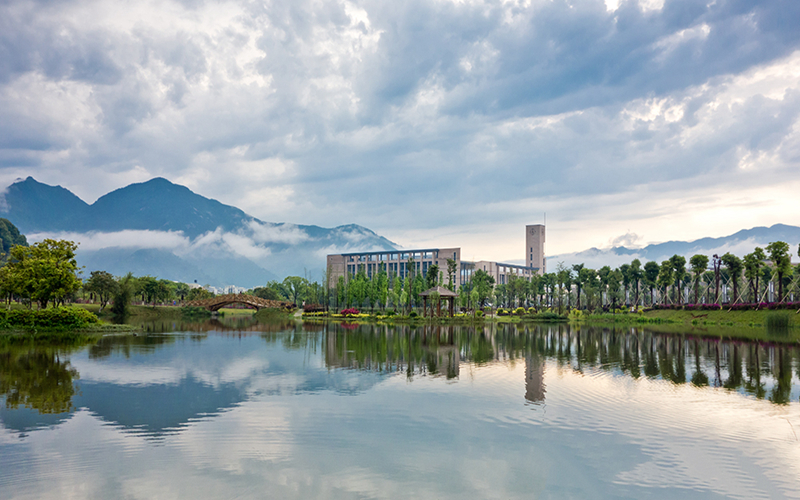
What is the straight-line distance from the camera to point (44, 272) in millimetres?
34781

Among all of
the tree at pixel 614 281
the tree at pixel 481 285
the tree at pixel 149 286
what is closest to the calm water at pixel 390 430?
the tree at pixel 614 281

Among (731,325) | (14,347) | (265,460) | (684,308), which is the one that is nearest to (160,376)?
(265,460)

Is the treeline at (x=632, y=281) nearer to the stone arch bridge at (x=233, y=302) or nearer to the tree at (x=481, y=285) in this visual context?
the tree at (x=481, y=285)

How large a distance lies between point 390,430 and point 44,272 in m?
35.5

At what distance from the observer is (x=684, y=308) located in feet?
209

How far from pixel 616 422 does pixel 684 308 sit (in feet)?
202

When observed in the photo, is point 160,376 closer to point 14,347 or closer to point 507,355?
point 14,347

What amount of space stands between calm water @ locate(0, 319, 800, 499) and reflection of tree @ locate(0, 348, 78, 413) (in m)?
0.10

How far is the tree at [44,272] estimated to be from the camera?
113 feet

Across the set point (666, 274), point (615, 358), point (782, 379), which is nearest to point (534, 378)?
point (615, 358)

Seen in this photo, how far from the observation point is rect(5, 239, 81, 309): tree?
3441 cm

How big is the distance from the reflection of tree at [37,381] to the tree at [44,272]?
50.6 feet

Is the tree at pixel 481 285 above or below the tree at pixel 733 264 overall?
below

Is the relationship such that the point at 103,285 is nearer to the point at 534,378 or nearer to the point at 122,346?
the point at 122,346
